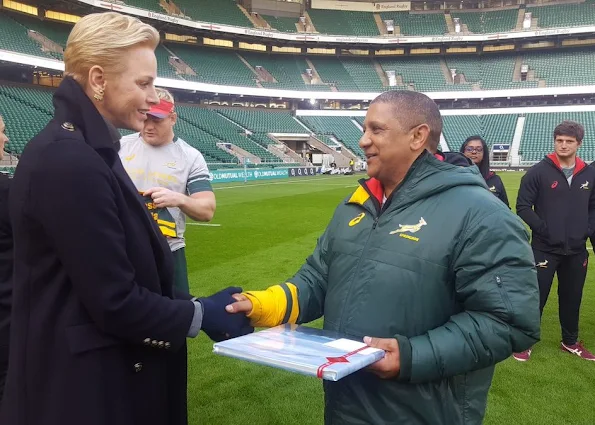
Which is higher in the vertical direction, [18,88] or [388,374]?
[18,88]

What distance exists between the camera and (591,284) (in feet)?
23.8

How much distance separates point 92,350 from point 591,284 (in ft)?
25.1

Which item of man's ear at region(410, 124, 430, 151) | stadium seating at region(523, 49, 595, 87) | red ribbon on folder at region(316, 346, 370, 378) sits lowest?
red ribbon on folder at region(316, 346, 370, 378)

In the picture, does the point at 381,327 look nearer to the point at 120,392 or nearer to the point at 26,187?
the point at 120,392

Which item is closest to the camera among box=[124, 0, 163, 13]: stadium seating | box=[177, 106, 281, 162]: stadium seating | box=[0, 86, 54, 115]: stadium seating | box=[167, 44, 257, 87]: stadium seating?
box=[0, 86, 54, 115]: stadium seating

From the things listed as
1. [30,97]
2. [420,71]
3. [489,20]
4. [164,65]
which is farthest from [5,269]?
[489,20]

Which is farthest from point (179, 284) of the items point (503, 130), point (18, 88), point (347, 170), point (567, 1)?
point (567, 1)

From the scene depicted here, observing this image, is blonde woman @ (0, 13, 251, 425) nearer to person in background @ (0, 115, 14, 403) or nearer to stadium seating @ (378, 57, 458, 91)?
person in background @ (0, 115, 14, 403)

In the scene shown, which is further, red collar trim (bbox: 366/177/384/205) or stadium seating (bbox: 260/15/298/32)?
stadium seating (bbox: 260/15/298/32)

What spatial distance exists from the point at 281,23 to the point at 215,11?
25.5 feet

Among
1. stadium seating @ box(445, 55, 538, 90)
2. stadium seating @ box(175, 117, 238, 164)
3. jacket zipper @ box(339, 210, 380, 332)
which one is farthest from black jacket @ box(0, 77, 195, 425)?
stadium seating @ box(445, 55, 538, 90)

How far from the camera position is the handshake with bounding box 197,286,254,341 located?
1828mm

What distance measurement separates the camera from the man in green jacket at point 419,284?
163 centimetres

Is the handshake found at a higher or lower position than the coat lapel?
lower
